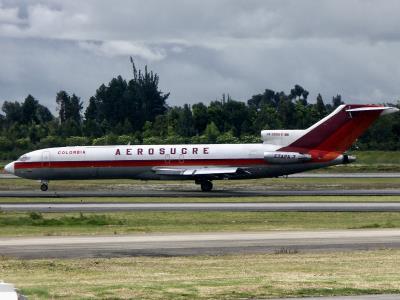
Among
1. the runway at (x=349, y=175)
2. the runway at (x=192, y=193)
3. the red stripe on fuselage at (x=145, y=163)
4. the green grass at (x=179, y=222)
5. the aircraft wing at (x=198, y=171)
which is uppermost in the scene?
the red stripe on fuselage at (x=145, y=163)

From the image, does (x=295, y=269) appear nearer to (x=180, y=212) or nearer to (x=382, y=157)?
(x=180, y=212)

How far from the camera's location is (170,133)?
14500 centimetres

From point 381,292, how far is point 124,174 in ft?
168

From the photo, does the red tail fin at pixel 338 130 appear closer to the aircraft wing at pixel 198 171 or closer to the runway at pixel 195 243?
the aircraft wing at pixel 198 171

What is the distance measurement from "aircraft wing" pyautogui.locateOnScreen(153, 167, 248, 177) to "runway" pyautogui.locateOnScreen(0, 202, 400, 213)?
12.7 metres

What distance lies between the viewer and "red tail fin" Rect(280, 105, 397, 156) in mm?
69562

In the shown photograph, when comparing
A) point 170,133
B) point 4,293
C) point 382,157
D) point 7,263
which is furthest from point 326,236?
point 170,133

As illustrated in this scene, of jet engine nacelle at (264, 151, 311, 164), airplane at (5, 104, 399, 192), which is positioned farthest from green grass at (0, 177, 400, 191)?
jet engine nacelle at (264, 151, 311, 164)

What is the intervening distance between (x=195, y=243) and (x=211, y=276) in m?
8.98

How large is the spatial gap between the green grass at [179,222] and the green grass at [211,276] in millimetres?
9898

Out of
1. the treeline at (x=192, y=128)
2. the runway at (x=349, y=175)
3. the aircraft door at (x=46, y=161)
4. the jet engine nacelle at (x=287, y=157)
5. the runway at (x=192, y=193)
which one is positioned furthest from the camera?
the treeline at (x=192, y=128)

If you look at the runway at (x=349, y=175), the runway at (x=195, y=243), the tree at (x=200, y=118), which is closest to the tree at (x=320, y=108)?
the tree at (x=200, y=118)

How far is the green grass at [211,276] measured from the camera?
2109cm

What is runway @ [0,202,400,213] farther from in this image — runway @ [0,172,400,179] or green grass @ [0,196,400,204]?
runway @ [0,172,400,179]
